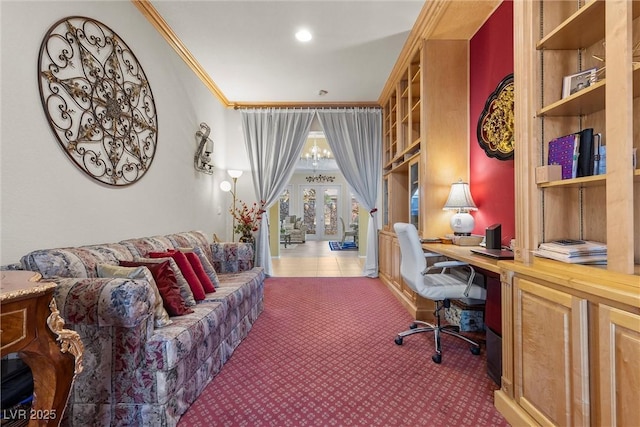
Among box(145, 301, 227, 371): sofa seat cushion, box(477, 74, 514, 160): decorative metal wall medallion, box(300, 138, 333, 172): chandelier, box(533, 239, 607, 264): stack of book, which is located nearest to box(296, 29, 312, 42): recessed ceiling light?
box(477, 74, 514, 160): decorative metal wall medallion

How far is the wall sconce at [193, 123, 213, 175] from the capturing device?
12.2 feet

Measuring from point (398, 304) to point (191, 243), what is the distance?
8.28 feet

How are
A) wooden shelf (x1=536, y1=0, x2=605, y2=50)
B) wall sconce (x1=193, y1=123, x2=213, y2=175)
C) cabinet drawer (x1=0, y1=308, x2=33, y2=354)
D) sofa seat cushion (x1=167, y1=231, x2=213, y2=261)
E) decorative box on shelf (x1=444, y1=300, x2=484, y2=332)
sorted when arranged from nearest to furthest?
1. cabinet drawer (x1=0, y1=308, x2=33, y2=354)
2. wooden shelf (x1=536, y1=0, x2=605, y2=50)
3. decorative box on shelf (x1=444, y1=300, x2=484, y2=332)
4. sofa seat cushion (x1=167, y1=231, x2=213, y2=261)
5. wall sconce (x1=193, y1=123, x2=213, y2=175)

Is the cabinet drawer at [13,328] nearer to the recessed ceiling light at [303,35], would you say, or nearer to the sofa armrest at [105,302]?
the sofa armrest at [105,302]

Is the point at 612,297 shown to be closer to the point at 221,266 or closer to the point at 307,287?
the point at 221,266

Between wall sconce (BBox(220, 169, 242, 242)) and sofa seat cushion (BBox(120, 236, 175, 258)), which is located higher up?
wall sconce (BBox(220, 169, 242, 242))

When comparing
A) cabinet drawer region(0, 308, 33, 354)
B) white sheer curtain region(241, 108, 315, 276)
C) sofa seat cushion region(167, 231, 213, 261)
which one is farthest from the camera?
white sheer curtain region(241, 108, 315, 276)

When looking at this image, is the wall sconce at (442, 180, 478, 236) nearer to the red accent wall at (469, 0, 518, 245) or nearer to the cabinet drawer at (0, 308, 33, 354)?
the red accent wall at (469, 0, 518, 245)

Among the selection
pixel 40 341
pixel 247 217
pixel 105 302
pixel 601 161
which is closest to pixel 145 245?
pixel 105 302

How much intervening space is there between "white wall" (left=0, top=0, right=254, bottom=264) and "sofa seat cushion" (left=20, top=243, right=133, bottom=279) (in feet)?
0.44

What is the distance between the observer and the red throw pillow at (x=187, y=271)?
6.91 ft

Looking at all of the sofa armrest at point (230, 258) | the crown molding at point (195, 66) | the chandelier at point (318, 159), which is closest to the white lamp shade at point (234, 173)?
the crown molding at point (195, 66)

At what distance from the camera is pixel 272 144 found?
191 inches

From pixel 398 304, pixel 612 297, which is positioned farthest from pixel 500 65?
pixel 398 304
